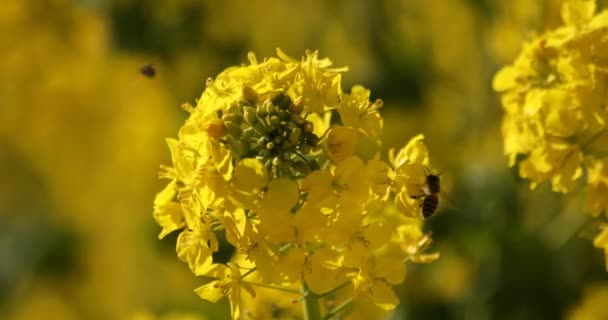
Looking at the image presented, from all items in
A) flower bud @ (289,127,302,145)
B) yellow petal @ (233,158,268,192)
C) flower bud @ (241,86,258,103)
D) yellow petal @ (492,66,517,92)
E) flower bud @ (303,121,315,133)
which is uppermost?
yellow petal @ (492,66,517,92)

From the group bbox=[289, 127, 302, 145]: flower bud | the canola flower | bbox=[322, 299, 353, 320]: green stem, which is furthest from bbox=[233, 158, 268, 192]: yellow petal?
the canola flower

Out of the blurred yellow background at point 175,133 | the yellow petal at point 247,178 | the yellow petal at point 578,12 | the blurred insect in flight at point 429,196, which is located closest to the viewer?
the yellow petal at point 247,178

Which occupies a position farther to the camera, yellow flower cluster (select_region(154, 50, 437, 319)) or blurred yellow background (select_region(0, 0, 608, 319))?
blurred yellow background (select_region(0, 0, 608, 319))

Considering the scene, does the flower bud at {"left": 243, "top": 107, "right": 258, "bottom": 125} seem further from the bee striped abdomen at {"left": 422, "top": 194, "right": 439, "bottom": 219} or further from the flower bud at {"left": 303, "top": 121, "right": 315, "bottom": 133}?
the bee striped abdomen at {"left": 422, "top": 194, "right": 439, "bottom": 219}

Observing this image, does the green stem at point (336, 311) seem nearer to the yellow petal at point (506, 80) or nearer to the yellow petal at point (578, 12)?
the yellow petal at point (506, 80)

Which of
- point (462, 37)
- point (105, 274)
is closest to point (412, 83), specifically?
point (462, 37)

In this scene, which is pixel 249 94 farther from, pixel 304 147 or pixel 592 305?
pixel 592 305

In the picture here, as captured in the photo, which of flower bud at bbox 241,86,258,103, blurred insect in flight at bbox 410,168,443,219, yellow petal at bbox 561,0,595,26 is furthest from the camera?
yellow petal at bbox 561,0,595,26

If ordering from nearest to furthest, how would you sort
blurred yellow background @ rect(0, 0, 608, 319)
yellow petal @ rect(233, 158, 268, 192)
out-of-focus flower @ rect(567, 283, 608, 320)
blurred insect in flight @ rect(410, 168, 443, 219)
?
yellow petal @ rect(233, 158, 268, 192) < blurred insect in flight @ rect(410, 168, 443, 219) < out-of-focus flower @ rect(567, 283, 608, 320) < blurred yellow background @ rect(0, 0, 608, 319)

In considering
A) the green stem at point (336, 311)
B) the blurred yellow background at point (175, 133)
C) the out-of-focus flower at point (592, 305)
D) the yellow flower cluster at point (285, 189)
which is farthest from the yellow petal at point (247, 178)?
the out-of-focus flower at point (592, 305)
